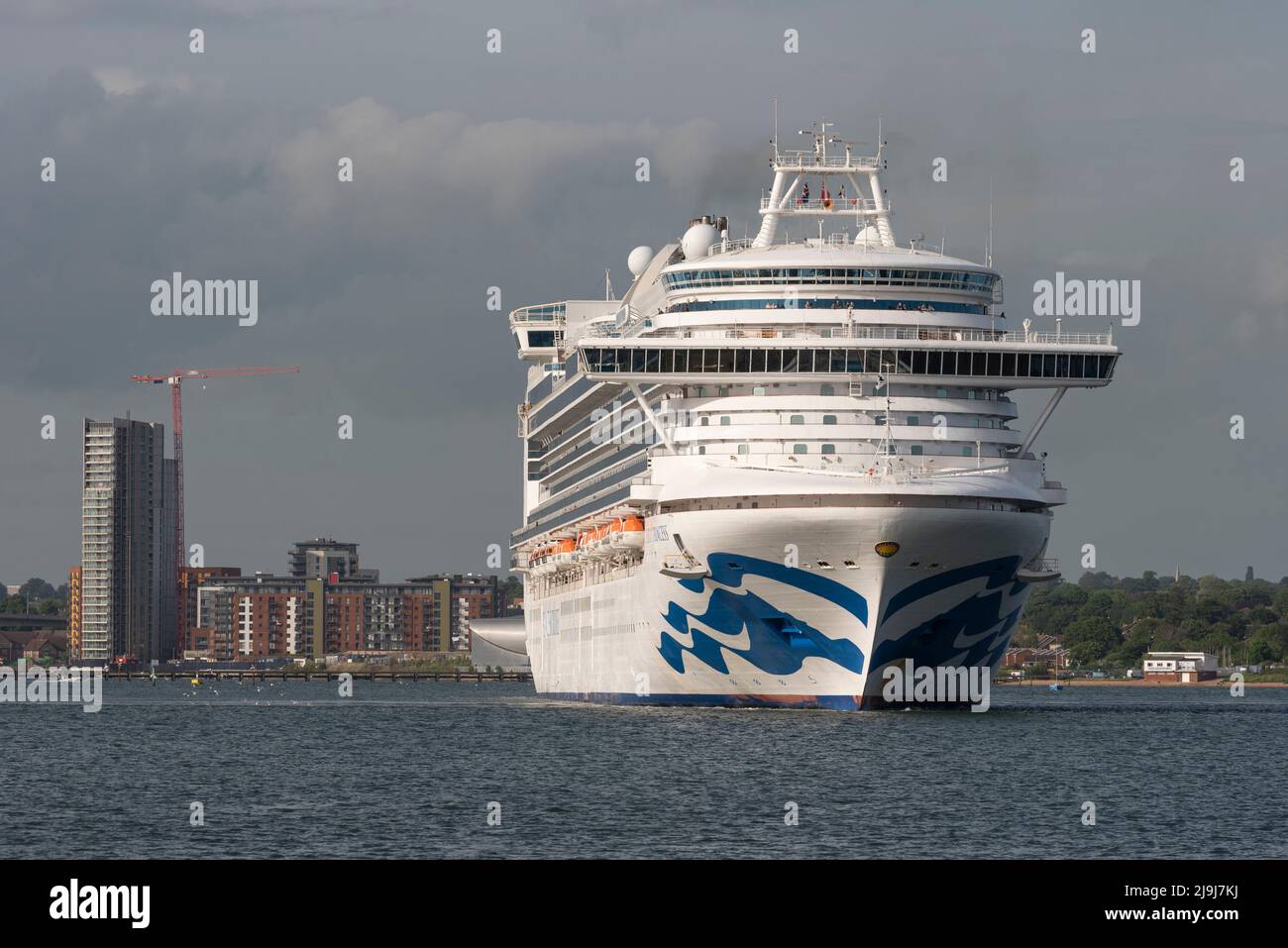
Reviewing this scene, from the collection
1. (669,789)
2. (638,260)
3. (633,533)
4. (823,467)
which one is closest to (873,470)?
(823,467)

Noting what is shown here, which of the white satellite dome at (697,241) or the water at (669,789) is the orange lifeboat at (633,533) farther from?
the white satellite dome at (697,241)

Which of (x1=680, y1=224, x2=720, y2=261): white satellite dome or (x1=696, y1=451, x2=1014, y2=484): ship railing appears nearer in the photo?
(x1=696, y1=451, x2=1014, y2=484): ship railing

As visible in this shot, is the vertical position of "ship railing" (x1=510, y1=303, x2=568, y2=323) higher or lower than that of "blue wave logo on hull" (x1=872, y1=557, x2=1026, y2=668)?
higher

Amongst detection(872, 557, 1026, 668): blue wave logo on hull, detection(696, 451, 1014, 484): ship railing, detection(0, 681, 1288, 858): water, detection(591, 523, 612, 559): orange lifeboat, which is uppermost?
detection(696, 451, 1014, 484): ship railing

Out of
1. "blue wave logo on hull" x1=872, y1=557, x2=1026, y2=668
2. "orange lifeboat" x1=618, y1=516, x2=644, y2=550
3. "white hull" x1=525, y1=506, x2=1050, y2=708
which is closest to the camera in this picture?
"white hull" x1=525, y1=506, x2=1050, y2=708

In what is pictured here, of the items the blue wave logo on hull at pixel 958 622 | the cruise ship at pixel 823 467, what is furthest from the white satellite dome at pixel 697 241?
the blue wave logo on hull at pixel 958 622

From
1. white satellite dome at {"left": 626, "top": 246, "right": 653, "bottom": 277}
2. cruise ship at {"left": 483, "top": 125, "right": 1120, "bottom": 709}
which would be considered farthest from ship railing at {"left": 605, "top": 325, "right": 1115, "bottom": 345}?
white satellite dome at {"left": 626, "top": 246, "right": 653, "bottom": 277}

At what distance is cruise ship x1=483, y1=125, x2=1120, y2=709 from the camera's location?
6694 cm

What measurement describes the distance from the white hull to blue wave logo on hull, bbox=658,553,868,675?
4 centimetres

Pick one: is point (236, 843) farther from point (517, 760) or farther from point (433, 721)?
point (433, 721)

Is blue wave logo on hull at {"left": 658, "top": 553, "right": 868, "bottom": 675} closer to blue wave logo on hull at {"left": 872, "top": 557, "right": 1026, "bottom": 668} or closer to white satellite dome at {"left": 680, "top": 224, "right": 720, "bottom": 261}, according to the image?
blue wave logo on hull at {"left": 872, "top": 557, "right": 1026, "bottom": 668}

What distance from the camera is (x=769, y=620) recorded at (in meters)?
69.1

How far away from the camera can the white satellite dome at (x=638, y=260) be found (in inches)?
4318

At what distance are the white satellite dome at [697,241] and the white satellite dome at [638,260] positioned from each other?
71.6 feet
